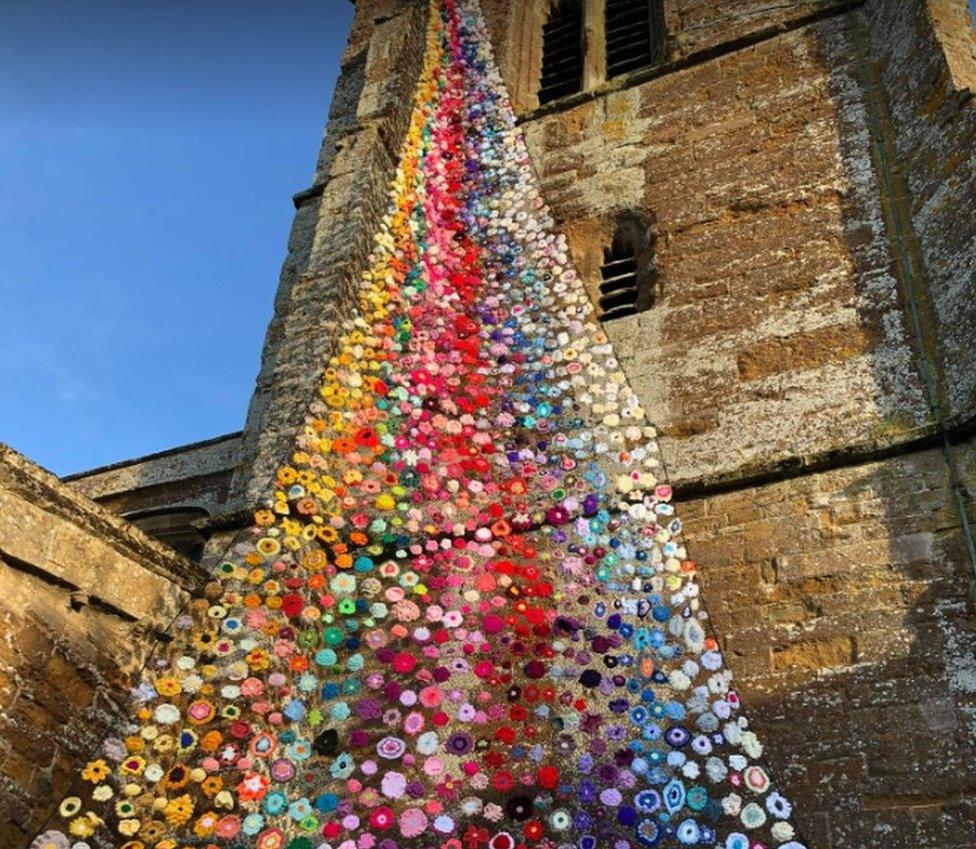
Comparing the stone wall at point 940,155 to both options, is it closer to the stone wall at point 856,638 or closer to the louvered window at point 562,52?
the stone wall at point 856,638

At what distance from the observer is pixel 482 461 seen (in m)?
6.07

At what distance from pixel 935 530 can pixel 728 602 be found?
0.95m

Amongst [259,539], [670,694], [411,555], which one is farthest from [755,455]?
[259,539]

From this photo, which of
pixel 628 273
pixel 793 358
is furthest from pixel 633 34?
pixel 793 358

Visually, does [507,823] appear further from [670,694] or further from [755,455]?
[755,455]

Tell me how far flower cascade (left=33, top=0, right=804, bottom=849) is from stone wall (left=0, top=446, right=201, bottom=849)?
0.12 meters

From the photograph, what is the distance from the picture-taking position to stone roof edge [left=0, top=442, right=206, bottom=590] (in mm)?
4707

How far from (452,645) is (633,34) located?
687cm

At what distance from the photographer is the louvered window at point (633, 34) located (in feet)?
31.4

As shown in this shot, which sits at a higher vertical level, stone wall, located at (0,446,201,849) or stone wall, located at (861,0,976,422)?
stone wall, located at (861,0,976,422)

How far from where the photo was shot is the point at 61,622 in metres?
4.70

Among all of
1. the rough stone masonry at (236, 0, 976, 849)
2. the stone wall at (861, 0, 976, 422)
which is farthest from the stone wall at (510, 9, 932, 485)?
the stone wall at (861, 0, 976, 422)

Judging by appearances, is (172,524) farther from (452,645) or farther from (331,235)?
(452,645)

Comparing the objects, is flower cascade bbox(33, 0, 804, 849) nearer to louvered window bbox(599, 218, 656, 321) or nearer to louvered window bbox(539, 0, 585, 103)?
louvered window bbox(599, 218, 656, 321)
